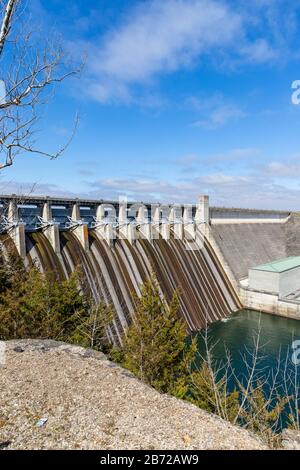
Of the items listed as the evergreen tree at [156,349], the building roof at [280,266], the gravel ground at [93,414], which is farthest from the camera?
the building roof at [280,266]

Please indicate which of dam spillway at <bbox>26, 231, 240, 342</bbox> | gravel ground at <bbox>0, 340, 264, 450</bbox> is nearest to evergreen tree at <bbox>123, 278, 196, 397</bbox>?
dam spillway at <bbox>26, 231, 240, 342</bbox>

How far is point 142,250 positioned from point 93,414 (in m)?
20.2

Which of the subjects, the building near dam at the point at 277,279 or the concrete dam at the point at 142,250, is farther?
the building near dam at the point at 277,279

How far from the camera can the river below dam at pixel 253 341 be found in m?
18.0

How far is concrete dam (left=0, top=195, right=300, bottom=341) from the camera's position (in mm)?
19891

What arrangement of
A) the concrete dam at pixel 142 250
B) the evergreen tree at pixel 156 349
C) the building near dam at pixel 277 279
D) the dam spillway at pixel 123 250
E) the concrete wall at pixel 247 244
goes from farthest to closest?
the concrete wall at pixel 247 244 → the building near dam at pixel 277 279 → the concrete dam at pixel 142 250 → the dam spillway at pixel 123 250 → the evergreen tree at pixel 156 349

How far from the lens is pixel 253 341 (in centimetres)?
1948

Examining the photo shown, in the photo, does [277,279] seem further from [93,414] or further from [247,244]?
[93,414]

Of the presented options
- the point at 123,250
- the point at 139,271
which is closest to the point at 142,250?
the point at 123,250

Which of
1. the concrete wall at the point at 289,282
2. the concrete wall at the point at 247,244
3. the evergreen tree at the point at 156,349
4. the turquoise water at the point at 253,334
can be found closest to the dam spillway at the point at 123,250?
the turquoise water at the point at 253,334

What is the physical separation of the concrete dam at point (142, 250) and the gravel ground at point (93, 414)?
26.9 ft

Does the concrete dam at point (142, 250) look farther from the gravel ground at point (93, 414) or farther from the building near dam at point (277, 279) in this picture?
the gravel ground at point (93, 414)

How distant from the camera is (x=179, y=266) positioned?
27.9 metres
